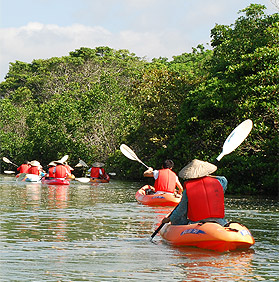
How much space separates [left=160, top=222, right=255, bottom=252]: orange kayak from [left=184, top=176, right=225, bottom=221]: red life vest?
0.21 m

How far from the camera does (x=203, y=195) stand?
8.69 metres

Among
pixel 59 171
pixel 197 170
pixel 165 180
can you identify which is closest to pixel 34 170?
pixel 59 171

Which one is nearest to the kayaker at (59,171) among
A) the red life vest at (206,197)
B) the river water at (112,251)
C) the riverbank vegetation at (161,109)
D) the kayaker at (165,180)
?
the riverbank vegetation at (161,109)

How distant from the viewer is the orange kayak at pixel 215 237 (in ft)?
27.2

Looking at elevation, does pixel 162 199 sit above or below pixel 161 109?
below

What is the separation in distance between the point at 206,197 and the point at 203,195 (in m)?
0.05

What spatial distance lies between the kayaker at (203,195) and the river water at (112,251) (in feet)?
1.64

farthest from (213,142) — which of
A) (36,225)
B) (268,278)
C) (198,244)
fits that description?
(268,278)

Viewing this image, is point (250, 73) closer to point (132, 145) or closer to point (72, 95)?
point (132, 145)

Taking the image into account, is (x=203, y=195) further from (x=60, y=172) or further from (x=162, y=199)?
(x=60, y=172)

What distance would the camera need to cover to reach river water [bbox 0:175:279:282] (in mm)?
6965

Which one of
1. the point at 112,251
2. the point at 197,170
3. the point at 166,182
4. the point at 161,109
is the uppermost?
the point at 161,109

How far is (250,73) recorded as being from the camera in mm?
21266

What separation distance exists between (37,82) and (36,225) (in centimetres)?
3945
